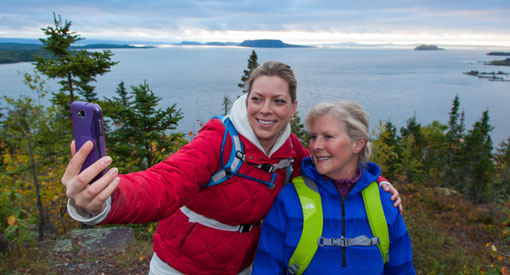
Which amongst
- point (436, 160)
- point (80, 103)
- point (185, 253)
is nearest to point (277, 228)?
point (185, 253)

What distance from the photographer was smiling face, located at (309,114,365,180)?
2.50 meters

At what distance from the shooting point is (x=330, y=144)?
2506 millimetres

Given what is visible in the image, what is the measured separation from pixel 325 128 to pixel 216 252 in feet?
4.26

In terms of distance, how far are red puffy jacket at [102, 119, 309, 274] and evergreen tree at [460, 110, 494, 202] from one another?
53467 millimetres

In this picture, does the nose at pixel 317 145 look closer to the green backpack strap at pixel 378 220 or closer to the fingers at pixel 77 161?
the green backpack strap at pixel 378 220

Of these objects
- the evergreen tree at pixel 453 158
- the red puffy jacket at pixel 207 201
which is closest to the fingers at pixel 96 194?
the red puffy jacket at pixel 207 201

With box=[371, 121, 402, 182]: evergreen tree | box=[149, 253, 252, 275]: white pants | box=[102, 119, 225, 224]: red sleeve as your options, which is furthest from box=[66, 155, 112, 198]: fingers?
box=[371, 121, 402, 182]: evergreen tree

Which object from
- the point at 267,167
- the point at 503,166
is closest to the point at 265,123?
the point at 267,167

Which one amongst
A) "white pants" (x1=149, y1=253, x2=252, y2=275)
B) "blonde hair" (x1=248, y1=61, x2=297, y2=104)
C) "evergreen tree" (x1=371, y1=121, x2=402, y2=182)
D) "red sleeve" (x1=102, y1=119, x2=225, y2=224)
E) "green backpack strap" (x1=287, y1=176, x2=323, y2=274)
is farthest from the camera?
"evergreen tree" (x1=371, y1=121, x2=402, y2=182)

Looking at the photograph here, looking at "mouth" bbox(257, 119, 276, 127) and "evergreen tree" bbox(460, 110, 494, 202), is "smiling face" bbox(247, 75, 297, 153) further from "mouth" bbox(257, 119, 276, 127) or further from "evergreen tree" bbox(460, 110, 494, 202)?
"evergreen tree" bbox(460, 110, 494, 202)

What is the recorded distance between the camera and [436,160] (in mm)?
55062

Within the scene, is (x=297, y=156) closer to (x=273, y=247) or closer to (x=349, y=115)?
(x=349, y=115)

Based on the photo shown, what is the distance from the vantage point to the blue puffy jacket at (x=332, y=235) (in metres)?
2.32

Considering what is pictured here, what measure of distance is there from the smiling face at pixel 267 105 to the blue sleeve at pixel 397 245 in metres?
1.05
